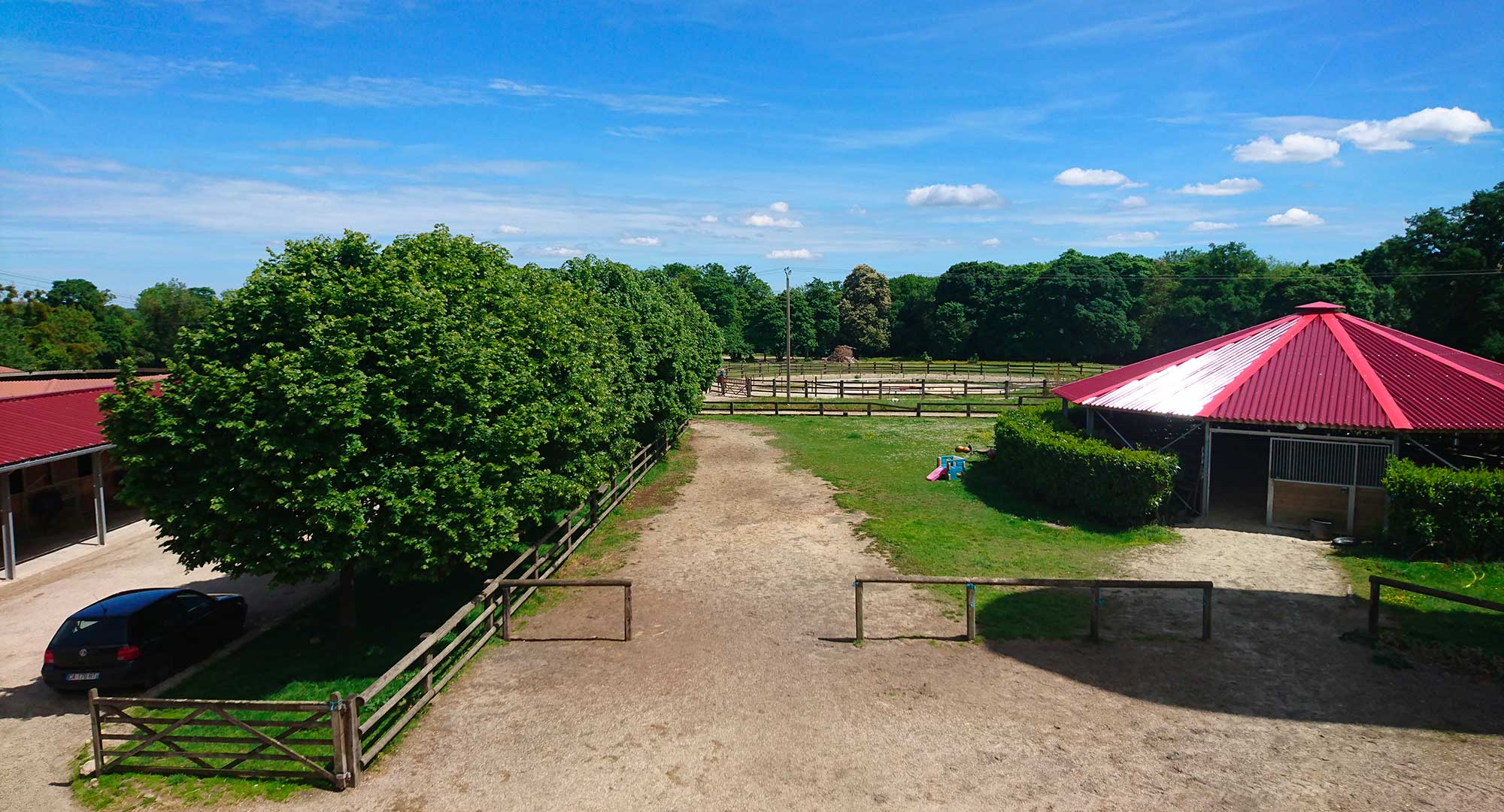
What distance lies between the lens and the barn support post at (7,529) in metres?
17.2

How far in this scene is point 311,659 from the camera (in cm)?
1334

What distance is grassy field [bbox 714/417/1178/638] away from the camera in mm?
14117

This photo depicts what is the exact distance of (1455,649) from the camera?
38.9ft

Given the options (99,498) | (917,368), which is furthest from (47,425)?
(917,368)

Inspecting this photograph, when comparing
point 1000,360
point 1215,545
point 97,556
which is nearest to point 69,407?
point 97,556

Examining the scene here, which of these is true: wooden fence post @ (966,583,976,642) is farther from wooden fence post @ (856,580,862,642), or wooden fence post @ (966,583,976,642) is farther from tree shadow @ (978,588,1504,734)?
wooden fence post @ (856,580,862,642)

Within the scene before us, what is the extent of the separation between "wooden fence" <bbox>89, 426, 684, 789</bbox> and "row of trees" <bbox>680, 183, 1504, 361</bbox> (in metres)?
53.4

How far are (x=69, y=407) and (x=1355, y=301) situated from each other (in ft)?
256

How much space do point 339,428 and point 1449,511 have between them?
2033 cm

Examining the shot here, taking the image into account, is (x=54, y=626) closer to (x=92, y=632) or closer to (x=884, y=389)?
(x=92, y=632)

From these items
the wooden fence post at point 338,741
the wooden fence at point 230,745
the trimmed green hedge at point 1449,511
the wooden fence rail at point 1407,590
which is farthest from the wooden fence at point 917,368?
the wooden fence post at point 338,741

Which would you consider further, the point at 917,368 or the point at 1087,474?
the point at 917,368

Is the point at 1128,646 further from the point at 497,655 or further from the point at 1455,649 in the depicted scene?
the point at 497,655

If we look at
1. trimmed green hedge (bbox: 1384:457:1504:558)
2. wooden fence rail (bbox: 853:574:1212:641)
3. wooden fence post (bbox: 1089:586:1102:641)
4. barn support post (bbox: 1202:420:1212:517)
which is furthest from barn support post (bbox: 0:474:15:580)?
trimmed green hedge (bbox: 1384:457:1504:558)
